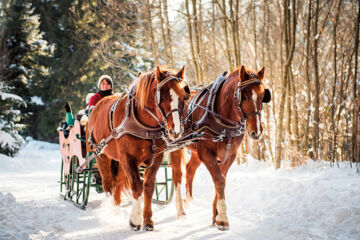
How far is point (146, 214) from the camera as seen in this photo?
4.13 meters

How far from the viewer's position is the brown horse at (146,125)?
12.3 ft

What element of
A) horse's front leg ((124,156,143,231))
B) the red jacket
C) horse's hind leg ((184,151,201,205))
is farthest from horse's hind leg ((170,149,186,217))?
the red jacket

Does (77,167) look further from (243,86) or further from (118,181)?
(243,86)

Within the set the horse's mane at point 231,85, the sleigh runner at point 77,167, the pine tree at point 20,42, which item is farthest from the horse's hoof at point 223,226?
the pine tree at point 20,42

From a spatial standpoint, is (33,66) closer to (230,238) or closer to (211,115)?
(211,115)

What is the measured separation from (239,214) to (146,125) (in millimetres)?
2204

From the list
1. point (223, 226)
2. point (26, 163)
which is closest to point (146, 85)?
point (223, 226)

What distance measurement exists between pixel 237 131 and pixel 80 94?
18201 millimetres

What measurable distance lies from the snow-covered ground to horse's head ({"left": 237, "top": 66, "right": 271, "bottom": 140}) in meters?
1.30

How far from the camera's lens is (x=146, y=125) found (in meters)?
4.07

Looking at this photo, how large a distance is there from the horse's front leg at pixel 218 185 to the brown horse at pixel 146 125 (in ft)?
1.93

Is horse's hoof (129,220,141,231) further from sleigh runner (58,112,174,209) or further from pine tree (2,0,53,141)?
pine tree (2,0,53,141)

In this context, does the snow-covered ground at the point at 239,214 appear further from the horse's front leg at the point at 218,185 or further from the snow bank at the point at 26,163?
the snow bank at the point at 26,163

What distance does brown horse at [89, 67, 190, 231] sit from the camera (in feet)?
12.3
